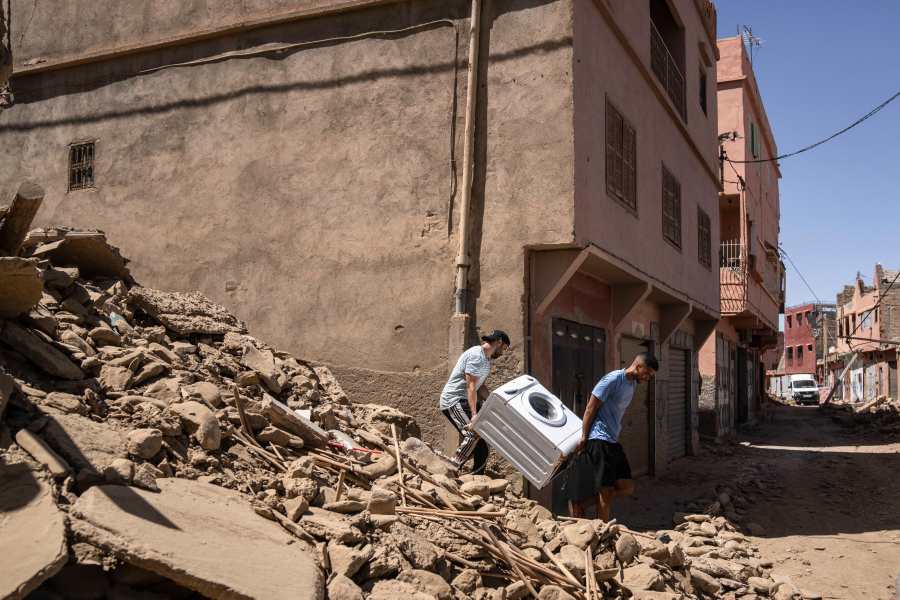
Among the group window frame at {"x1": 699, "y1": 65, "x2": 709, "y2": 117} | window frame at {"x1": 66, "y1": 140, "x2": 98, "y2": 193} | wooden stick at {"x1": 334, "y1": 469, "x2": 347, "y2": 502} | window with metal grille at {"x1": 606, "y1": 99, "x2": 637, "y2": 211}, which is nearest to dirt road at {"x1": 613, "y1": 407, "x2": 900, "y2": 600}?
window with metal grille at {"x1": 606, "y1": 99, "x2": 637, "y2": 211}

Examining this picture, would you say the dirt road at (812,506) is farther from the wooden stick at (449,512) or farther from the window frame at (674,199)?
the window frame at (674,199)

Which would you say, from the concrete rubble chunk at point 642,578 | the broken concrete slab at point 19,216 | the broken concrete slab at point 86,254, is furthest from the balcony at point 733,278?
the broken concrete slab at point 19,216

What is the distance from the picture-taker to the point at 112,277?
7.29 meters

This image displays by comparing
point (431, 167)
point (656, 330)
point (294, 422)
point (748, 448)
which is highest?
point (431, 167)

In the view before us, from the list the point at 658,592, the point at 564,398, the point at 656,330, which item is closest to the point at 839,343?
the point at 656,330

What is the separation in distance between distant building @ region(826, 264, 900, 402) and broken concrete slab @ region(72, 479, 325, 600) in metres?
32.5

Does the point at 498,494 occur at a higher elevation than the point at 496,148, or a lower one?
lower

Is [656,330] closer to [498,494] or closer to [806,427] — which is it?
[498,494]

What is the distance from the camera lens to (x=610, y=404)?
672 centimetres

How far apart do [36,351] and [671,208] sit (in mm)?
9841

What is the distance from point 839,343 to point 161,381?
176ft

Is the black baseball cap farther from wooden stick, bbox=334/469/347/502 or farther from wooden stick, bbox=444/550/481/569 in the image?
wooden stick, bbox=444/550/481/569

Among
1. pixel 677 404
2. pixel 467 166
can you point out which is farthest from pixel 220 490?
pixel 677 404

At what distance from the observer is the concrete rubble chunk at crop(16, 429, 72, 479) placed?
3.82 metres
